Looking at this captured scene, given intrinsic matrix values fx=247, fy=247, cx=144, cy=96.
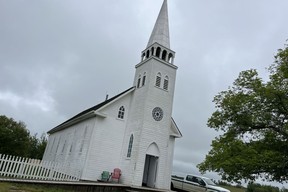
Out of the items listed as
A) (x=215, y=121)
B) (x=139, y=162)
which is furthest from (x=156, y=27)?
(x=139, y=162)

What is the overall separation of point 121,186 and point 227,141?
7.07 metres

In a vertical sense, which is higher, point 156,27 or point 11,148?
point 156,27

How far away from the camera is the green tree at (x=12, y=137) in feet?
116

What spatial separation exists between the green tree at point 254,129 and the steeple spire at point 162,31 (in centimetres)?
791

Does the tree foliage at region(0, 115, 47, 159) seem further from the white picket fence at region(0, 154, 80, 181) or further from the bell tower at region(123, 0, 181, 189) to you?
the bell tower at region(123, 0, 181, 189)

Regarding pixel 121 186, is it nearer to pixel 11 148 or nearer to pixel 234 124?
pixel 234 124

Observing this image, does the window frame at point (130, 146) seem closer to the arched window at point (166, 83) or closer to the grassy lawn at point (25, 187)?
the arched window at point (166, 83)

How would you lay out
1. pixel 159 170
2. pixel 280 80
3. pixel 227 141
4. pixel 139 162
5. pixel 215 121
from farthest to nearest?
1. pixel 159 170
2. pixel 139 162
3. pixel 215 121
4. pixel 227 141
5. pixel 280 80

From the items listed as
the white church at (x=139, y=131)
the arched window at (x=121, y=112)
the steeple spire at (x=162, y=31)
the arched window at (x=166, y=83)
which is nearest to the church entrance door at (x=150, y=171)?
the white church at (x=139, y=131)

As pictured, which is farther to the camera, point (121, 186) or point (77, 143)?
point (77, 143)

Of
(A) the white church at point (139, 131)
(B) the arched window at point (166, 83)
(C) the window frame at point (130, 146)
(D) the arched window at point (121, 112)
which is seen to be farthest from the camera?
(B) the arched window at point (166, 83)

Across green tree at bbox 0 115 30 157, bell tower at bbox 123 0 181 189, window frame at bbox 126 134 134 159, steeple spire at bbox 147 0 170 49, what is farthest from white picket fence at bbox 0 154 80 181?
green tree at bbox 0 115 30 157

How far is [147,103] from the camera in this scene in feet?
62.3

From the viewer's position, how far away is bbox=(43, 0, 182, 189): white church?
1814 centimetres
